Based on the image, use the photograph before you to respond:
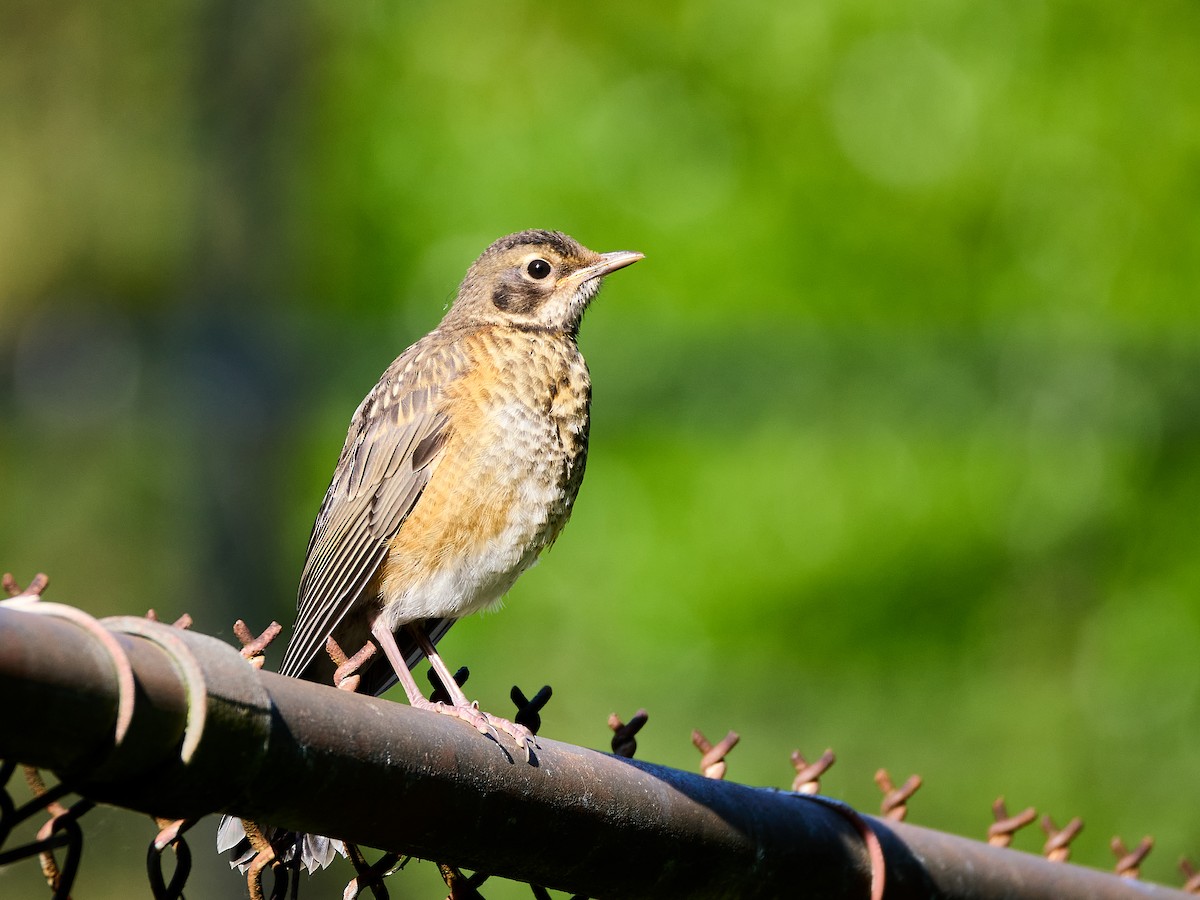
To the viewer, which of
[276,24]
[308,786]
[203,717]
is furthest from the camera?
[276,24]

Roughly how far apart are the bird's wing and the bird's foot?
674mm

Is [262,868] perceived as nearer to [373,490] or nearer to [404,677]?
[404,677]

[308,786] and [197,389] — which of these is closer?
[308,786]

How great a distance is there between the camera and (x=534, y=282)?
5.02 m

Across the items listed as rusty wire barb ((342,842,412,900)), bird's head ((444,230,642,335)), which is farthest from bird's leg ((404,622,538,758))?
bird's head ((444,230,642,335))

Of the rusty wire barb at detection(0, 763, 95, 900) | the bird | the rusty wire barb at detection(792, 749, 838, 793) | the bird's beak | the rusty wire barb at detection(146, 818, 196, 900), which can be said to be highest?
the bird's beak

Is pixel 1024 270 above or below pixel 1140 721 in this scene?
above

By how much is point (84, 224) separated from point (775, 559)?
232 inches

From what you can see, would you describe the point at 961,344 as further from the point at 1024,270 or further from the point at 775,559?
the point at 775,559

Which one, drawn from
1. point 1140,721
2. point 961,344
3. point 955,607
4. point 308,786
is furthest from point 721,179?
point 308,786

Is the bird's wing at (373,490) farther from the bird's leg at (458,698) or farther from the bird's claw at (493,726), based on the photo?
the bird's claw at (493,726)

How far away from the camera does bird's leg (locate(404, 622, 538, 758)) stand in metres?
2.47

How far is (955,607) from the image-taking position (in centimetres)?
1145

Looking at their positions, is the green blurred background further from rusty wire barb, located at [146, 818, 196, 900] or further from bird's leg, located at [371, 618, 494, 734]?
rusty wire barb, located at [146, 818, 196, 900]
